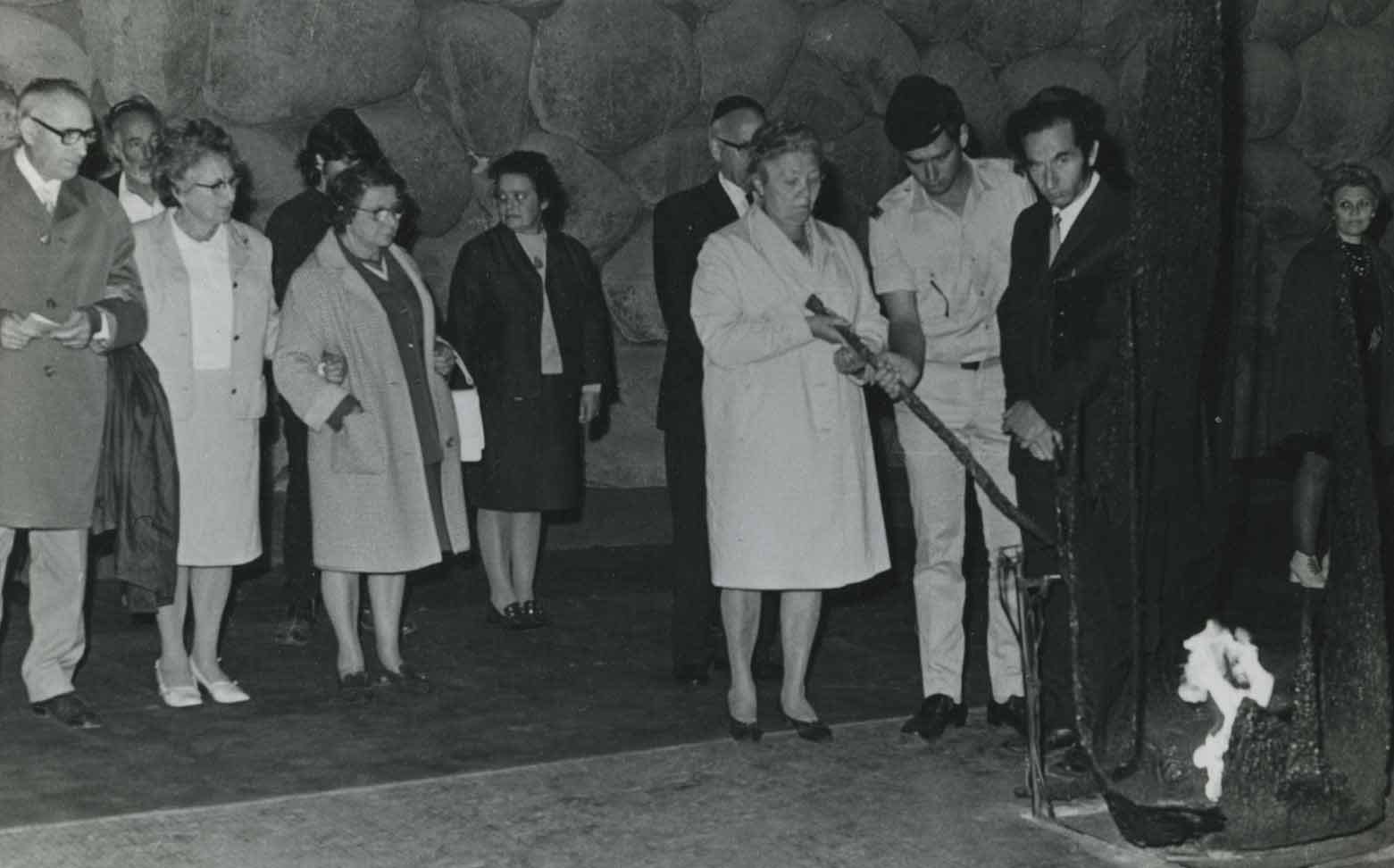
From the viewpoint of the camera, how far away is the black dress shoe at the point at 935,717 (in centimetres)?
607

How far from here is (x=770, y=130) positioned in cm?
598

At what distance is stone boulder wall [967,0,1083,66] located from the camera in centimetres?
1095

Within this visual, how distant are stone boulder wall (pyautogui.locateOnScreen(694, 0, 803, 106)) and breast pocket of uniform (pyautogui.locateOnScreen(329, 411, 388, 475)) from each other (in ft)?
13.4

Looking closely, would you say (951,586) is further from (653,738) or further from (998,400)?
(653,738)

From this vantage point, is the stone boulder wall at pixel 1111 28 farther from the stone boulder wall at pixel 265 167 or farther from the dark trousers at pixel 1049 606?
the dark trousers at pixel 1049 606

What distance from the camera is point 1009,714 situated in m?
6.16

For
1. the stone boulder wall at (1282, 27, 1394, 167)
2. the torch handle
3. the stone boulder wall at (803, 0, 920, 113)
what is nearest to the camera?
the torch handle

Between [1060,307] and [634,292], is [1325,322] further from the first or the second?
[634,292]

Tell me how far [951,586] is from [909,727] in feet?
1.47

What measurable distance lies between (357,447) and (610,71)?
3841 mm

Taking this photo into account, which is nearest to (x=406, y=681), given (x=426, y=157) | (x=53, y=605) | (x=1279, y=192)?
(x=53, y=605)

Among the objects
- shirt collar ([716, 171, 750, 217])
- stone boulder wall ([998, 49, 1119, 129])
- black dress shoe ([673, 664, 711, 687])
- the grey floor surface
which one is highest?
stone boulder wall ([998, 49, 1119, 129])

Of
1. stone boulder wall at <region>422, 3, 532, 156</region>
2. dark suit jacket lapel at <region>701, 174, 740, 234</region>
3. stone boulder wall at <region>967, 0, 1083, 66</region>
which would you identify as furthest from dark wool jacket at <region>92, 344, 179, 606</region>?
stone boulder wall at <region>967, 0, 1083, 66</region>

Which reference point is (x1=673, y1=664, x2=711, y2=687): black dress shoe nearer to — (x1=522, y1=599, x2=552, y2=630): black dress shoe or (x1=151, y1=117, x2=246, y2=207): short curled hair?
(x1=522, y1=599, x2=552, y2=630): black dress shoe
